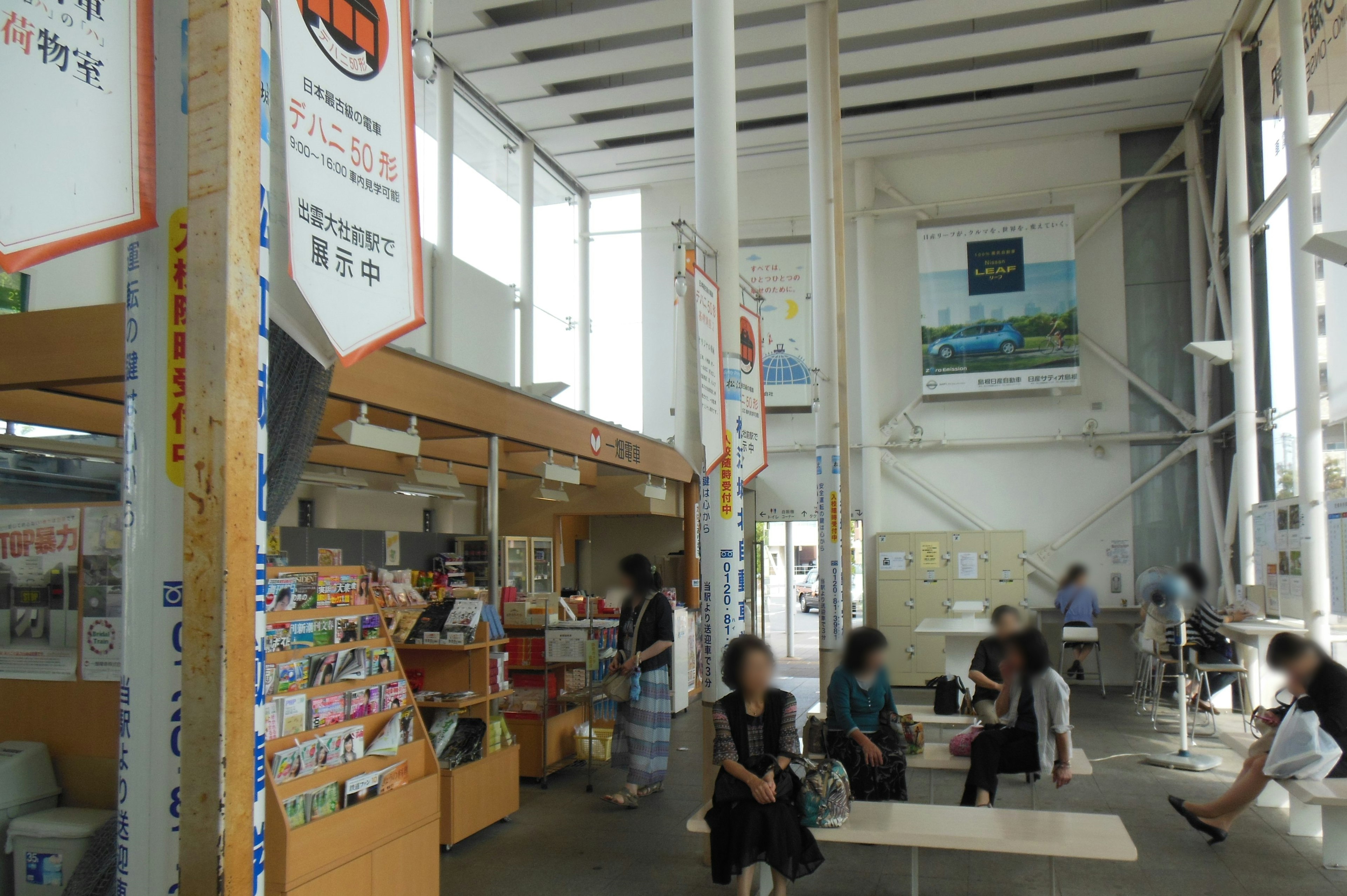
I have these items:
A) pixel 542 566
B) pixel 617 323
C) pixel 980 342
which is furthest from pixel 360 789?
pixel 617 323

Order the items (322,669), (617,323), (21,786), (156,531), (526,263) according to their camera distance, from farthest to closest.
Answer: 1. (617,323)
2. (526,263)
3. (322,669)
4. (21,786)
5. (156,531)

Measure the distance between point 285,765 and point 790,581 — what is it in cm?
1019

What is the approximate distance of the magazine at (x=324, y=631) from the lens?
3.76 m

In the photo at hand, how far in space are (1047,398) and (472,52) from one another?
8373 millimetres

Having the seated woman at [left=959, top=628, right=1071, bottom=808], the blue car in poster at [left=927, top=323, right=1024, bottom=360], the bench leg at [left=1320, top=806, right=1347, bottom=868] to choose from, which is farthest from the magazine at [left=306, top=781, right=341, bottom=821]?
the blue car in poster at [left=927, top=323, right=1024, bottom=360]

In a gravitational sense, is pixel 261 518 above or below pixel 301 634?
above

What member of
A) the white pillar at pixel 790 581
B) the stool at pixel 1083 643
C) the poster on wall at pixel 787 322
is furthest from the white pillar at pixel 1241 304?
the white pillar at pixel 790 581

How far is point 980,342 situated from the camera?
475 inches

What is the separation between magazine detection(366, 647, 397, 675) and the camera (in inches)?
157

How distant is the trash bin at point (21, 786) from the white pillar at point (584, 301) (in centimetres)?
1010

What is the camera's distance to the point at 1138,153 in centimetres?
1190

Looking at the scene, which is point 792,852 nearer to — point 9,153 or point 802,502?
point 9,153

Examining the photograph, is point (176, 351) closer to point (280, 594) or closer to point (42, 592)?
point (280, 594)

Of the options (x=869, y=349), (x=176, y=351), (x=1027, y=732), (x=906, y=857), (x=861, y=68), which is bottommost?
(x=906, y=857)
